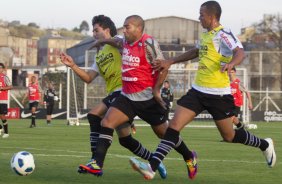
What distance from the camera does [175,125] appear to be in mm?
11156

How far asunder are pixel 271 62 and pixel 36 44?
322ft

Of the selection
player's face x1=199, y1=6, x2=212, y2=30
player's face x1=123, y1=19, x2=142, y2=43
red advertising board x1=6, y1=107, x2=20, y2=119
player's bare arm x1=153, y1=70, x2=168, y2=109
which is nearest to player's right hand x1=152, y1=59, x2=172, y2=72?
player's bare arm x1=153, y1=70, x2=168, y2=109

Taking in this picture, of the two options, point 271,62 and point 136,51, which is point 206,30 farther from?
point 271,62

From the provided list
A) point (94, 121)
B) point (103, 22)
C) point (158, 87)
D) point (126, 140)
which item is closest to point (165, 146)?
point (158, 87)

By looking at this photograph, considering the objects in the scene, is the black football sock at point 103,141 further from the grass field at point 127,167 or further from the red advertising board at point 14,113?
the red advertising board at point 14,113

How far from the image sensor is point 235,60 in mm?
10953

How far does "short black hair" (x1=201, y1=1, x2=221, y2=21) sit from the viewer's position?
11445 millimetres

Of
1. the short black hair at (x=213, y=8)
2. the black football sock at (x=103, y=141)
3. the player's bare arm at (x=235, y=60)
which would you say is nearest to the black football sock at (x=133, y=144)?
the black football sock at (x=103, y=141)

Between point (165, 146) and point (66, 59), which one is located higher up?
point (66, 59)

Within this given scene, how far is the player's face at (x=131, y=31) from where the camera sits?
11.6 metres

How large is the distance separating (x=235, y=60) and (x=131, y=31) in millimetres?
1614

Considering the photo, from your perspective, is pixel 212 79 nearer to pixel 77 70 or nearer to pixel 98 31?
pixel 77 70

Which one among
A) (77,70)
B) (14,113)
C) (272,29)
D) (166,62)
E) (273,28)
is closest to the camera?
(166,62)

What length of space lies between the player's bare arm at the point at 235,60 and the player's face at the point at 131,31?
1.43 m
